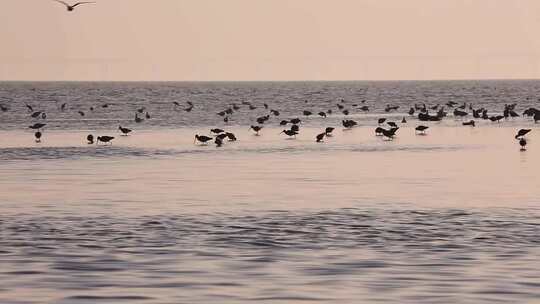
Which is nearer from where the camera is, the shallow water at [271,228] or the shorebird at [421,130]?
the shallow water at [271,228]

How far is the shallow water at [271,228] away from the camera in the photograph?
16.3 m

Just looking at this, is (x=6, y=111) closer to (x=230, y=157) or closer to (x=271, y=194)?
(x=230, y=157)

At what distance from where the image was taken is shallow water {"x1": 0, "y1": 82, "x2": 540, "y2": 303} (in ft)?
53.4

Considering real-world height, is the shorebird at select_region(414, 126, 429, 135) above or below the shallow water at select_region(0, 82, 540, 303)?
below

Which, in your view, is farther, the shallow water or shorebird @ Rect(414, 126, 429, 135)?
shorebird @ Rect(414, 126, 429, 135)

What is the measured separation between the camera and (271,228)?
2272 centimetres

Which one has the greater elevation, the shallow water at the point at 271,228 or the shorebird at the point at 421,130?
the shallow water at the point at 271,228

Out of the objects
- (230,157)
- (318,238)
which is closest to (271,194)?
(318,238)

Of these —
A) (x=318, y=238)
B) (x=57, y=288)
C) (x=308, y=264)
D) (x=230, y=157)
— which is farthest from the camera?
(x=230, y=157)

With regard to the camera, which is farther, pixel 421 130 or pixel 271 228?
pixel 421 130

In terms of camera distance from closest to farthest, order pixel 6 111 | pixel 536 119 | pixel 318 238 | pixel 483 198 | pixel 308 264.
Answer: pixel 308 264 → pixel 318 238 → pixel 483 198 → pixel 536 119 → pixel 6 111

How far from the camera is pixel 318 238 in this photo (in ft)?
70.0

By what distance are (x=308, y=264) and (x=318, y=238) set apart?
312 cm

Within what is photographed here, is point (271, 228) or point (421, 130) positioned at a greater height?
point (271, 228)
